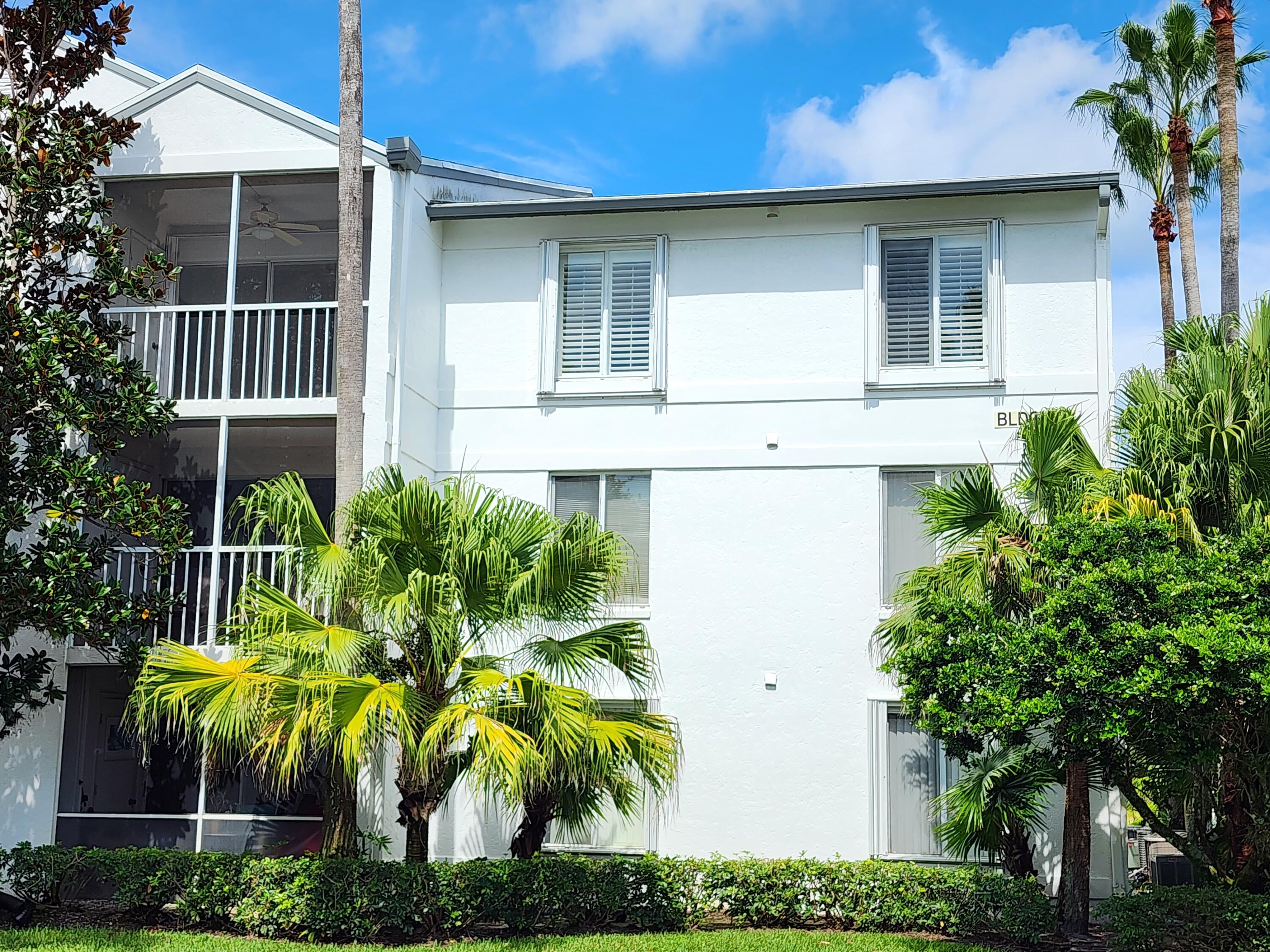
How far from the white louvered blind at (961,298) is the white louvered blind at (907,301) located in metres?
0.15

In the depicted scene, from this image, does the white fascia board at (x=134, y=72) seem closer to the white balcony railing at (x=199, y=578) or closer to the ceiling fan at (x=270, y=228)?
the ceiling fan at (x=270, y=228)

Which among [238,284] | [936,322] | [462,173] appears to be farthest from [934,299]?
[238,284]

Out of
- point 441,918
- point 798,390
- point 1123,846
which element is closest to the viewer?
point 441,918

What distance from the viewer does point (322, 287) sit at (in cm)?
1589

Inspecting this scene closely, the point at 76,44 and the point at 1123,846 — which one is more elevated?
the point at 76,44

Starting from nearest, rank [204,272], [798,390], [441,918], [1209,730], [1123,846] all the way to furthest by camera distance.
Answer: [1209,730] → [441,918] → [1123,846] → [798,390] → [204,272]

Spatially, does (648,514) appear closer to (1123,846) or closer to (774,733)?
(774,733)

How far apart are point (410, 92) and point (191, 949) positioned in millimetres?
9982

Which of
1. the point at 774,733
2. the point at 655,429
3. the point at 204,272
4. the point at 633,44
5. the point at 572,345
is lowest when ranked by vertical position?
the point at 774,733

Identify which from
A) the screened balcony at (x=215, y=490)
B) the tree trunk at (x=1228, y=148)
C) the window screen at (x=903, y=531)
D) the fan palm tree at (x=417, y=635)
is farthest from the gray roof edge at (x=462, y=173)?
the tree trunk at (x=1228, y=148)

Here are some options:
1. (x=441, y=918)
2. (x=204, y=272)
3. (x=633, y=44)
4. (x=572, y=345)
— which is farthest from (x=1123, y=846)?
(x=204, y=272)

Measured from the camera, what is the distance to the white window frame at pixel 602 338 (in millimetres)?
14242

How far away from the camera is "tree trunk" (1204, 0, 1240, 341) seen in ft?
51.0

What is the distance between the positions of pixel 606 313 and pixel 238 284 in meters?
5.21
